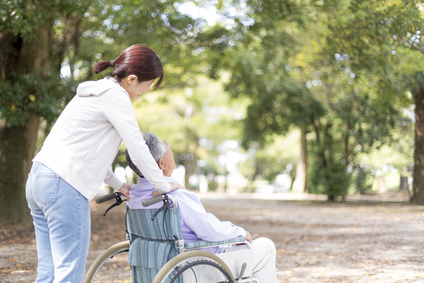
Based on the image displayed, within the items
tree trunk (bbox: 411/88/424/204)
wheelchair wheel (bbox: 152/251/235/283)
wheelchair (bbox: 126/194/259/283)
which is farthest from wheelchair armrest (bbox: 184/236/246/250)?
tree trunk (bbox: 411/88/424/204)

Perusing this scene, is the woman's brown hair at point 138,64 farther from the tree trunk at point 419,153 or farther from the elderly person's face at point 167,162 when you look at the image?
the tree trunk at point 419,153

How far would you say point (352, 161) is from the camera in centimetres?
2084

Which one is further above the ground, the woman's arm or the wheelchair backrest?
the woman's arm

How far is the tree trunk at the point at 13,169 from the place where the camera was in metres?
10.0

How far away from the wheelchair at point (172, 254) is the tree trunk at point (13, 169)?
7306mm

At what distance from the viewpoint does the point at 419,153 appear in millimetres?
17281

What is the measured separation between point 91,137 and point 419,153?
53.7ft

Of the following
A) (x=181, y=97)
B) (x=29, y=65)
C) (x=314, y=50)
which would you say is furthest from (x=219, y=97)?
(x=29, y=65)

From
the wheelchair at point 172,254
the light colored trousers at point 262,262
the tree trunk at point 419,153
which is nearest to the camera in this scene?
the wheelchair at point 172,254

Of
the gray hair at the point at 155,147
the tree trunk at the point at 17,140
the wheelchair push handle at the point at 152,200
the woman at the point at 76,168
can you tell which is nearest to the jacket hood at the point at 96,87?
the woman at the point at 76,168

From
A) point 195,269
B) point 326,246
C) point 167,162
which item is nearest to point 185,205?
point 167,162

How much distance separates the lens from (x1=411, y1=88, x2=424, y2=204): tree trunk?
1700 centimetres

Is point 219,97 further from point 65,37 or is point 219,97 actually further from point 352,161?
point 65,37

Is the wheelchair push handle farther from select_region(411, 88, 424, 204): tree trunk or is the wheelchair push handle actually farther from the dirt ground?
select_region(411, 88, 424, 204): tree trunk
